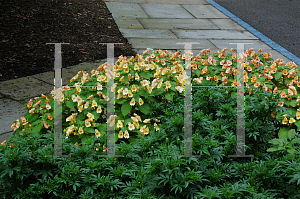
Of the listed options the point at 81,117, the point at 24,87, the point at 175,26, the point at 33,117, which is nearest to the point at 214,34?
the point at 175,26

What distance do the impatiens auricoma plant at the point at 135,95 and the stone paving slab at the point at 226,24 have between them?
4680mm

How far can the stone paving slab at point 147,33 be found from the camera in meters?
6.88

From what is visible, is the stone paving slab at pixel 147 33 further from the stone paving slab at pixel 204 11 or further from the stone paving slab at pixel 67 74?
the stone paving slab at pixel 204 11

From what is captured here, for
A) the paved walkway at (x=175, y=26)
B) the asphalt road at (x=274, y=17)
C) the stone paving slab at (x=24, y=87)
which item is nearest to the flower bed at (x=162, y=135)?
the stone paving slab at (x=24, y=87)

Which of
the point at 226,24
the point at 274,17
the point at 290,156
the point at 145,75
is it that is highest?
the point at 274,17

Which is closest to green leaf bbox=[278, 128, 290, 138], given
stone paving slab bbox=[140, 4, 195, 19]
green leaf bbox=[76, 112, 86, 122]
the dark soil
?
green leaf bbox=[76, 112, 86, 122]

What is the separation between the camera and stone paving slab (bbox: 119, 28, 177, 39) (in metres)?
6.88

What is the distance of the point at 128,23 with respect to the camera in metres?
7.80

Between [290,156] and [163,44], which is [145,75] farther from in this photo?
[163,44]

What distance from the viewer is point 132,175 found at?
1812 mm

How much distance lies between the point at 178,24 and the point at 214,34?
113 centimetres

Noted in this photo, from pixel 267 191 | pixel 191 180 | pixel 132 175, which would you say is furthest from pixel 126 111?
pixel 267 191

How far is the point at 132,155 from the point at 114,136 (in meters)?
0.45

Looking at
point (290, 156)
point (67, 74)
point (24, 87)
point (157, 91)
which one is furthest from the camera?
point (67, 74)
